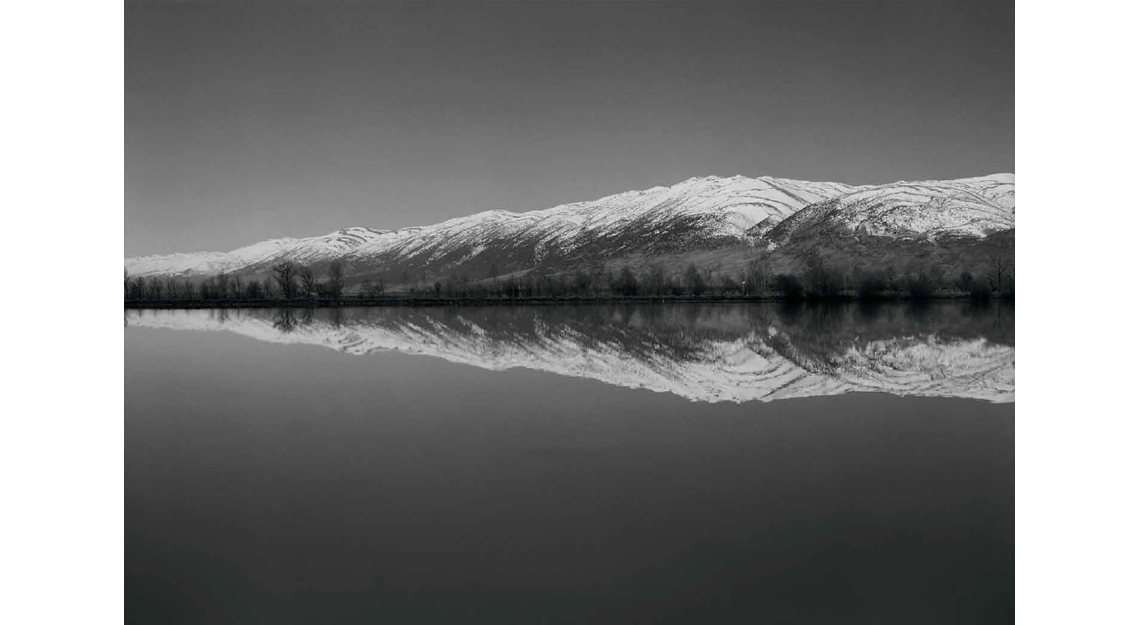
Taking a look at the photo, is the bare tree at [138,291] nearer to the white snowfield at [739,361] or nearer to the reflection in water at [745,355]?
the reflection in water at [745,355]

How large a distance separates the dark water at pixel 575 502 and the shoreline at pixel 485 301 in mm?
94096

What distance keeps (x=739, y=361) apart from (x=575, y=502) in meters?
20.3

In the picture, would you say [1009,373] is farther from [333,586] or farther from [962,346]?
[333,586]

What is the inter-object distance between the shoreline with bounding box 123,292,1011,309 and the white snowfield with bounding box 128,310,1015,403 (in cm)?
6947

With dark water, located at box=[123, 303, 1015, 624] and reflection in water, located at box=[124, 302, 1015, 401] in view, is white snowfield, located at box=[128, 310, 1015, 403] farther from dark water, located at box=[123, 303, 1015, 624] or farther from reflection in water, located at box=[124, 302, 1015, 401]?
dark water, located at box=[123, 303, 1015, 624]

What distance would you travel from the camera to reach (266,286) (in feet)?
477

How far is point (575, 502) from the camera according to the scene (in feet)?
31.8

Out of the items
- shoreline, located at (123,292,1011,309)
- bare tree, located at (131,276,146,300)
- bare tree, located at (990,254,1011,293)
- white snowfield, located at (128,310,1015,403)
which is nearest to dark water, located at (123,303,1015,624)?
white snowfield, located at (128,310,1015,403)

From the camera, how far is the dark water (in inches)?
270

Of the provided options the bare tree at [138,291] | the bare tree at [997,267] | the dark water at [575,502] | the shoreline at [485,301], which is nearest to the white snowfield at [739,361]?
the dark water at [575,502]

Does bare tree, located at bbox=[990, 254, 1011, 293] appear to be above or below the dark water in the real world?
above

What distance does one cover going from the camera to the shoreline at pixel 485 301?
114625mm
